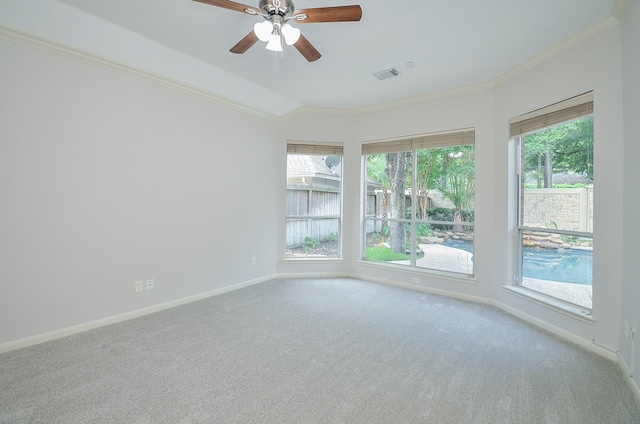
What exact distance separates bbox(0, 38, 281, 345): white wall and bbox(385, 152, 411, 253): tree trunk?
2355mm

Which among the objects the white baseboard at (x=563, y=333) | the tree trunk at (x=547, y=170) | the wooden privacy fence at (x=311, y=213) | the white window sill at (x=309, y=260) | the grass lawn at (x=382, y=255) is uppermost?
the tree trunk at (x=547, y=170)

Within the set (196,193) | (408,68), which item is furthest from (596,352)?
(196,193)

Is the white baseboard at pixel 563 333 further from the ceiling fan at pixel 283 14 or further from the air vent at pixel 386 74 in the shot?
the ceiling fan at pixel 283 14

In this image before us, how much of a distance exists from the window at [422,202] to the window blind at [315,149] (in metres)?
0.46

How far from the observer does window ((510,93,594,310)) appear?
2.79 m

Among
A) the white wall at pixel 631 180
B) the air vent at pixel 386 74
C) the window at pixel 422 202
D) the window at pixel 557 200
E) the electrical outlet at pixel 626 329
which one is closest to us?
the white wall at pixel 631 180

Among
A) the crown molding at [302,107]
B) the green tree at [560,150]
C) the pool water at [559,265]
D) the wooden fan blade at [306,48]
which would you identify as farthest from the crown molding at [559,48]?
the wooden fan blade at [306,48]

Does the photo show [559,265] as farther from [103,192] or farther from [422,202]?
[103,192]

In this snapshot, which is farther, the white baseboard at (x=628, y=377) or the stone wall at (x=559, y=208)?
the stone wall at (x=559, y=208)

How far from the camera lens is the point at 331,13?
76.8 inches

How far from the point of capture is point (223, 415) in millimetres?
1744

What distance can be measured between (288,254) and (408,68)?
3.27 metres

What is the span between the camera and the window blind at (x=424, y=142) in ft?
13.2

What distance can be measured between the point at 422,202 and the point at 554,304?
2014mm
